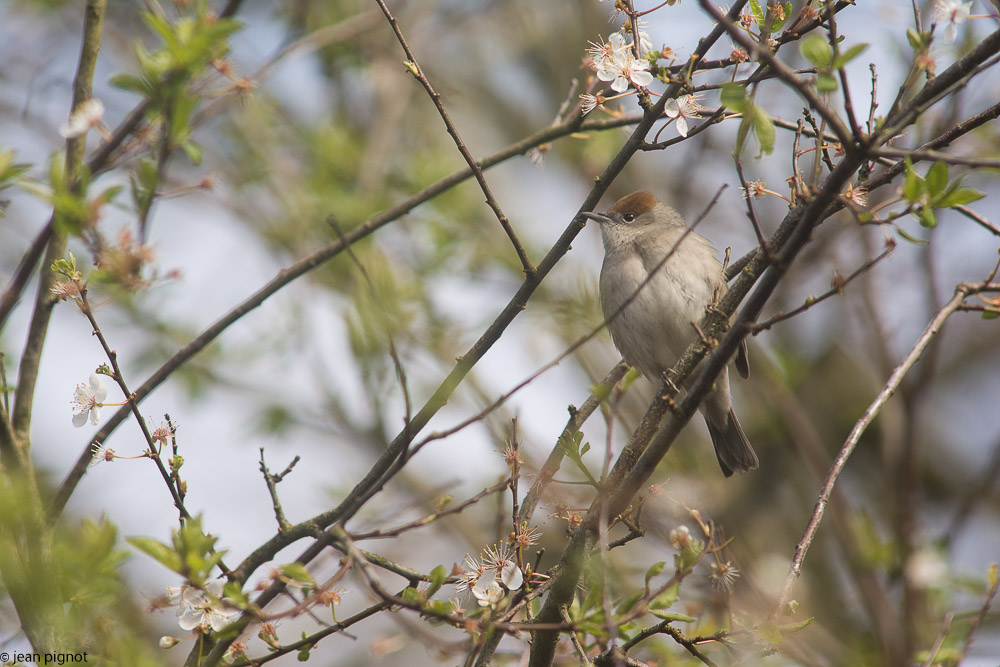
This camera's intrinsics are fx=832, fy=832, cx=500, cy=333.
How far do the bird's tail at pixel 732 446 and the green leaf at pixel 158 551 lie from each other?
3876 millimetres

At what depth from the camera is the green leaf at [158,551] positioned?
211cm

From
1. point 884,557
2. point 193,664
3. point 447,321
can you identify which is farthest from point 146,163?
point 884,557

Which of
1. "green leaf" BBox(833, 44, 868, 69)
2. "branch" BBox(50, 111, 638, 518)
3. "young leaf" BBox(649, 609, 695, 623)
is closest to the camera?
"green leaf" BBox(833, 44, 868, 69)

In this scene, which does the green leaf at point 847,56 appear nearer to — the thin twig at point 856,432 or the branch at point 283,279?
the thin twig at point 856,432

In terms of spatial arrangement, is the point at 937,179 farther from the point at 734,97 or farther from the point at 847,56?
the point at 734,97

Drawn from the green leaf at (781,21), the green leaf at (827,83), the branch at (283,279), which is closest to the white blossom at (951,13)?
the green leaf at (781,21)

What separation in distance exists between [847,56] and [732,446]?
3738 mm

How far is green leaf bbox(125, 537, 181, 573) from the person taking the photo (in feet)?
6.93

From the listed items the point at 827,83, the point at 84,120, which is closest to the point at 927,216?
the point at 827,83

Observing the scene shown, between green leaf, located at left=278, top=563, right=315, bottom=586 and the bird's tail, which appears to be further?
the bird's tail

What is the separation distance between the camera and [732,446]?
17.8ft

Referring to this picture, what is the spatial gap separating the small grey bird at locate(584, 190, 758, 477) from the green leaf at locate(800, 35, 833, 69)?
2440mm

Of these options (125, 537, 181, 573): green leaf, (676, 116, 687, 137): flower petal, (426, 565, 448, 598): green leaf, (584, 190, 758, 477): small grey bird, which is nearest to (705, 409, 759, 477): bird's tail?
(584, 190, 758, 477): small grey bird

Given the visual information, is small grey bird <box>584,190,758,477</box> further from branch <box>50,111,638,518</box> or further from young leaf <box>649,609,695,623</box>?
young leaf <box>649,609,695,623</box>
